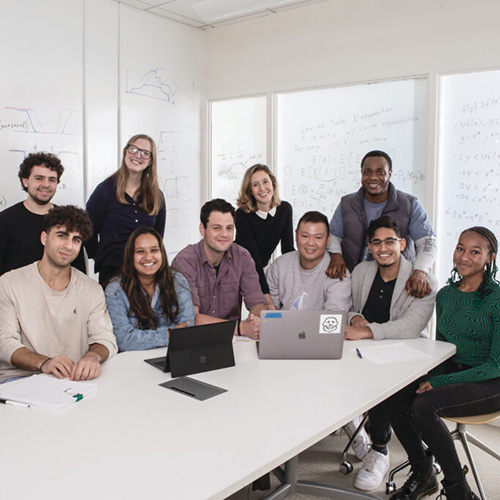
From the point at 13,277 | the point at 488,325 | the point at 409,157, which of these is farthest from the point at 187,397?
the point at 409,157

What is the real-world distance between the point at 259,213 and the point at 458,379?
1.58 m

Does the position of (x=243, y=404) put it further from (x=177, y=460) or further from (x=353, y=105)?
(x=353, y=105)

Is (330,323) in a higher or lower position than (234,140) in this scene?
lower

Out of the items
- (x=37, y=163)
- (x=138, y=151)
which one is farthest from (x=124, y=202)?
(x=37, y=163)

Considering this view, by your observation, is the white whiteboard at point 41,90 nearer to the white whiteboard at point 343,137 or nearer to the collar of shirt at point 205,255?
the collar of shirt at point 205,255

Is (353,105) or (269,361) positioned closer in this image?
(269,361)

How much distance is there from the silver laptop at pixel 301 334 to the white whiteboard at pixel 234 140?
2.63m

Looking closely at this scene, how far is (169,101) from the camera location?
466cm

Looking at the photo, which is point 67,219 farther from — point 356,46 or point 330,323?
point 356,46

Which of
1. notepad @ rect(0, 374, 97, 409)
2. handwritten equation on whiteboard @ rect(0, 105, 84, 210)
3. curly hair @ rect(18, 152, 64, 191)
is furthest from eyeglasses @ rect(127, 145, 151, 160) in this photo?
notepad @ rect(0, 374, 97, 409)

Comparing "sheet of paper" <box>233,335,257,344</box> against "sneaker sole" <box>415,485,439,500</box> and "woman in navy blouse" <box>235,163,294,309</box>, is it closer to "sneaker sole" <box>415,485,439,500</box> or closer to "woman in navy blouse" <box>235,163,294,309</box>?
"woman in navy blouse" <box>235,163,294,309</box>

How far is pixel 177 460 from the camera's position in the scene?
139 centimetres

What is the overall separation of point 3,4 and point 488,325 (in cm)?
332

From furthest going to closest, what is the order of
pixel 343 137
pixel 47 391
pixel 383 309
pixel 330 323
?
pixel 343 137, pixel 383 309, pixel 330 323, pixel 47 391
